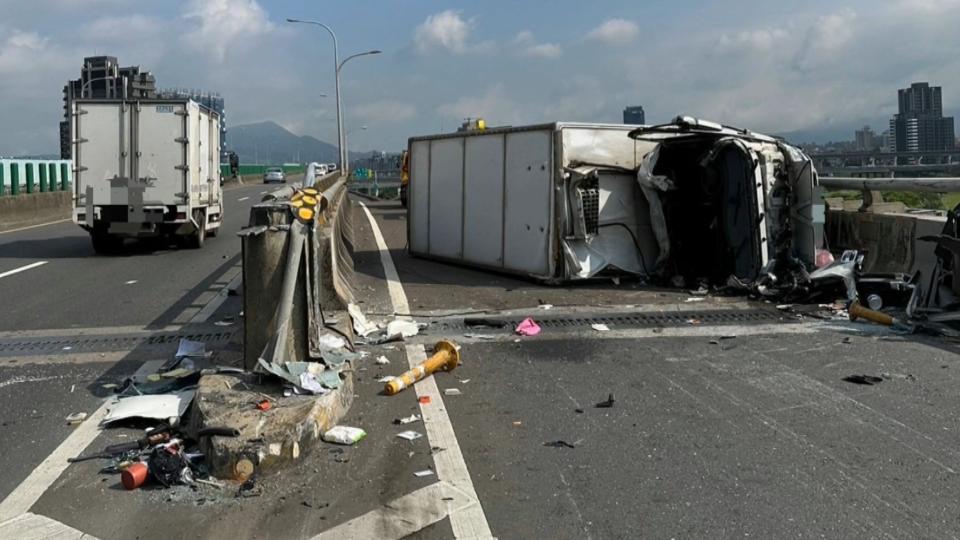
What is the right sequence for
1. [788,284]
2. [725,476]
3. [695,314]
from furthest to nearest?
[788,284]
[695,314]
[725,476]

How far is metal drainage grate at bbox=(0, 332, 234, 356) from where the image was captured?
795 centimetres

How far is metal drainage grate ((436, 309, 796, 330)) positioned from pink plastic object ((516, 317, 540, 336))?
5.6 inches

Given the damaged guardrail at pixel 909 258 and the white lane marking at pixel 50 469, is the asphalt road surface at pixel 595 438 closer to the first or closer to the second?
the white lane marking at pixel 50 469

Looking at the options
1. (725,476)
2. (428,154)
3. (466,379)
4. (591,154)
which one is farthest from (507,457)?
(428,154)

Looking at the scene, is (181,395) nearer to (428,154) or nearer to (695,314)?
(695,314)

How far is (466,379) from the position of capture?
6816mm

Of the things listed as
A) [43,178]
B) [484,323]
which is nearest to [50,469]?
[484,323]

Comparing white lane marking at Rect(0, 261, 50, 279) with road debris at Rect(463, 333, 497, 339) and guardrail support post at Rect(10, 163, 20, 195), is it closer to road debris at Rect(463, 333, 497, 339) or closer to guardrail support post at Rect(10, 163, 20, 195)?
road debris at Rect(463, 333, 497, 339)

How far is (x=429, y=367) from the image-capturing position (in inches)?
269

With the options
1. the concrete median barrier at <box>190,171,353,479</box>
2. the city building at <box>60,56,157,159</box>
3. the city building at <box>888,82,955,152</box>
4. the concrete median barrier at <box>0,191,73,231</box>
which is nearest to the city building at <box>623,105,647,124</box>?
the city building at <box>888,82,955,152</box>

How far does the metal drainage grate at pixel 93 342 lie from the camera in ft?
26.1

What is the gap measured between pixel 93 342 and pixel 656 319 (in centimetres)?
596

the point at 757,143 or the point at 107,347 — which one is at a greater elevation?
the point at 757,143

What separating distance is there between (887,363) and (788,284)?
10.9ft
